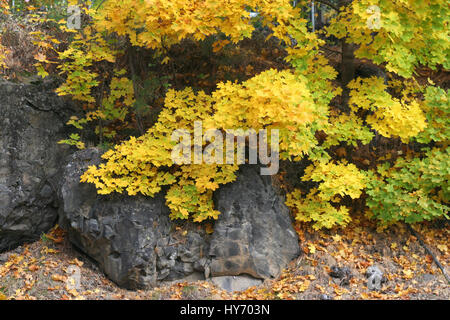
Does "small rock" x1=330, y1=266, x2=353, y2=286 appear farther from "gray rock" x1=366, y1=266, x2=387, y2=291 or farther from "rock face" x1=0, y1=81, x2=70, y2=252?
"rock face" x1=0, y1=81, x2=70, y2=252

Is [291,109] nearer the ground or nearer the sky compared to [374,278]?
nearer the sky

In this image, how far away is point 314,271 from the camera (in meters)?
5.14

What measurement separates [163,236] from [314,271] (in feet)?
6.37

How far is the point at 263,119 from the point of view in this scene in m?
4.53

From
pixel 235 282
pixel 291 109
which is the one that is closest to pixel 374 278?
pixel 235 282

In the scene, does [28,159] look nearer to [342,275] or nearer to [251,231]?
[251,231]

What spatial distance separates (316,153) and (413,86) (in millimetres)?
2018

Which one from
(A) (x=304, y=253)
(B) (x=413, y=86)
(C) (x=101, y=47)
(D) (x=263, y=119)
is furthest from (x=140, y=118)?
(B) (x=413, y=86)

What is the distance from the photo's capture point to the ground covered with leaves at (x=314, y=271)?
477cm

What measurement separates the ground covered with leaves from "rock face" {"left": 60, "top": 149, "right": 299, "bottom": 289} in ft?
0.58

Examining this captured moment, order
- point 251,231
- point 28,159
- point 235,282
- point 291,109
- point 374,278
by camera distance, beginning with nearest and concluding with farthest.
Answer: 1. point 291,109
2. point 374,278
3. point 235,282
4. point 251,231
5. point 28,159

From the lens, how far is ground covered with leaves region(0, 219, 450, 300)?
477 cm

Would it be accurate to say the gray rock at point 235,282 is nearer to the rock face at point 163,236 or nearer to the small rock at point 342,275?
the rock face at point 163,236

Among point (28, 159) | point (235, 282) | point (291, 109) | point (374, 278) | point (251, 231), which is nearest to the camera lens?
point (291, 109)
